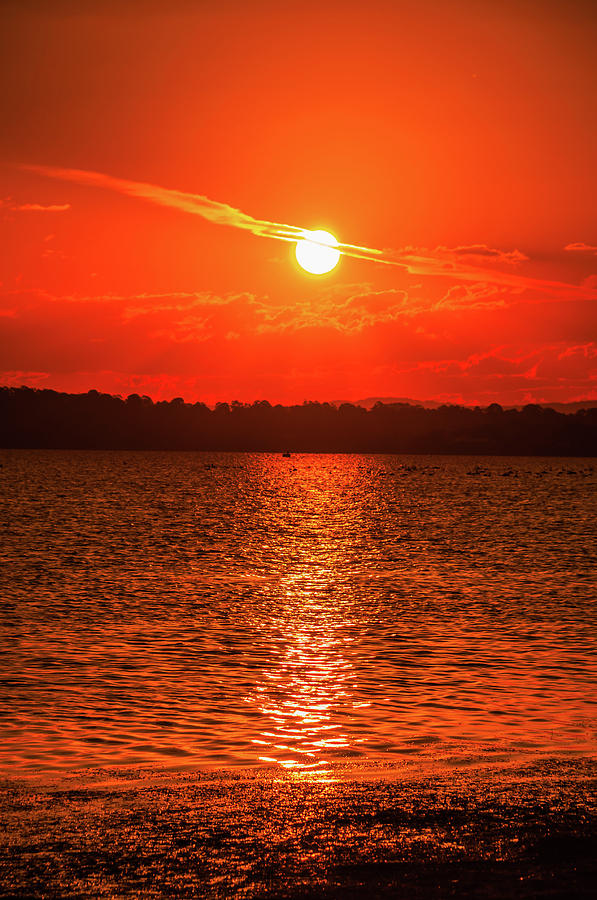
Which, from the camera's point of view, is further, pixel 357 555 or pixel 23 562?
pixel 357 555

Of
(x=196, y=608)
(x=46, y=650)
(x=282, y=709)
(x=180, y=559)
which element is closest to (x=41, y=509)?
(x=180, y=559)

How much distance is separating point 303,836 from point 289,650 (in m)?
18.5

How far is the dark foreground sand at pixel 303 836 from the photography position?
9.94 m

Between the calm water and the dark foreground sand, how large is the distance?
223 cm

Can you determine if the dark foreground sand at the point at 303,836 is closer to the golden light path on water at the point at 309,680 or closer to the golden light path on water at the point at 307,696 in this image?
the golden light path on water at the point at 309,680

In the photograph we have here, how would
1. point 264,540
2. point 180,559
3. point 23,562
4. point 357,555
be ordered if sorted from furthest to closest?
point 264,540 → point 357,555 → point 180,559 → point 23,562

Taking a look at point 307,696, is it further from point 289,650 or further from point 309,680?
point 289,650

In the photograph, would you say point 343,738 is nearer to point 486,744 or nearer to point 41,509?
point 486,744

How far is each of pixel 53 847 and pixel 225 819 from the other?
2.24 meters

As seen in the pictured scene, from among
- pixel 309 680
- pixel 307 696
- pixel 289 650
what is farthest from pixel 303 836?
pixel 289 650

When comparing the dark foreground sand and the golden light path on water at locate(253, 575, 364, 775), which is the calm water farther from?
the dark foreground sand

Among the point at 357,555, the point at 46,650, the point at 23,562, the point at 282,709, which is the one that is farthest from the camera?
the point at 357,555

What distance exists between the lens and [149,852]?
1090 cm

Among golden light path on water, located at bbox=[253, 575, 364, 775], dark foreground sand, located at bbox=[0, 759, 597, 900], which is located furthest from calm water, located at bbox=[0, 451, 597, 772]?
dark foreground sand, located at bbox=[0, 759, 597, 900]
